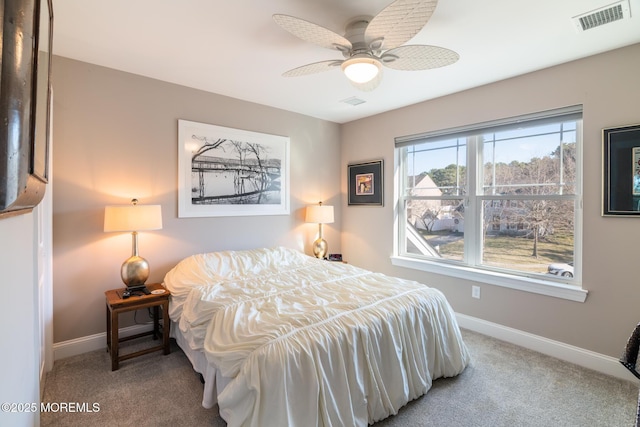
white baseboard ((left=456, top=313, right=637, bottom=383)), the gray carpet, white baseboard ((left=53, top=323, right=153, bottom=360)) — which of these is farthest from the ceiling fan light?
white baseboard ((left=53, top=323, right=153, bottom=360))

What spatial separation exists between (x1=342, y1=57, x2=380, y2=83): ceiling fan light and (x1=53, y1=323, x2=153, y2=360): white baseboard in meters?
3.05

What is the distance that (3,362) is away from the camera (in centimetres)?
75

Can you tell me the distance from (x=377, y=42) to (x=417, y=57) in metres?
0.31

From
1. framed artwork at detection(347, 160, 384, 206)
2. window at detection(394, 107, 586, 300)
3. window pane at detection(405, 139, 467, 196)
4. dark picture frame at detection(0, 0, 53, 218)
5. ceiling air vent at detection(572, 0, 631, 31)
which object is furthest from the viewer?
framed artwork at detection(347, 160, 384, 206)

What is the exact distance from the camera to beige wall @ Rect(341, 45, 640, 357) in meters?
2.28

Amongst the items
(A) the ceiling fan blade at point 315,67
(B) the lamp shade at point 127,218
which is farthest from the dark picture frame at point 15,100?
(B) the lamp shade at point 127,218

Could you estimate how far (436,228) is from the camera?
365 centimetres

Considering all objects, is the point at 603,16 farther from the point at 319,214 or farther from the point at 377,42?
the point at 319,214

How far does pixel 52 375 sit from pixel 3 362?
218 cm

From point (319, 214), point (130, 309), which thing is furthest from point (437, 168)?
point (130, 309)

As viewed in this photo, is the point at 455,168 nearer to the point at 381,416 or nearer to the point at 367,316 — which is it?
the point at 367,316

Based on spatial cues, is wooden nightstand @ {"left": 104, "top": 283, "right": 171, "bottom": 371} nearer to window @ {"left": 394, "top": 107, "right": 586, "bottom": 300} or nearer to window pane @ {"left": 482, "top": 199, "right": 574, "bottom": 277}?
window @ {"left": 394, "top": 107, "right": 586, "bottom": 300}

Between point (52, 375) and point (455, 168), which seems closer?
point (52, 375)

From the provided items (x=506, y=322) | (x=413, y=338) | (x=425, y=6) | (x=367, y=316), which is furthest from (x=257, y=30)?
(x=506, y=322)
